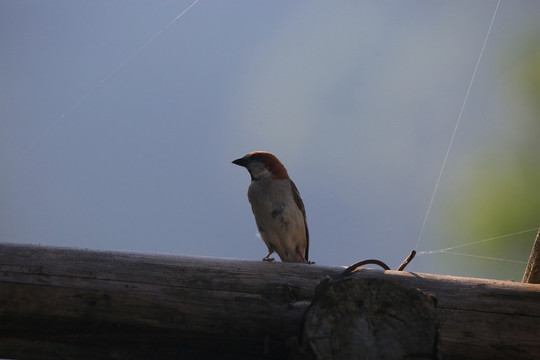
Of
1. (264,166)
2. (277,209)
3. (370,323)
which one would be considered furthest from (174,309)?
(264,166)

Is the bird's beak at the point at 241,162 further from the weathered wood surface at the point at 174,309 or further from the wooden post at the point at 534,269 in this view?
the wooden post at the point at 534,269

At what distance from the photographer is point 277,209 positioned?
12.7 ft

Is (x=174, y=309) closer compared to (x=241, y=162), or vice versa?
(x=174, y=309)

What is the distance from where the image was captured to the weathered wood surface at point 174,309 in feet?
6.88

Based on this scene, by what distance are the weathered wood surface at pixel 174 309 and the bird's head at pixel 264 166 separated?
5.98ft

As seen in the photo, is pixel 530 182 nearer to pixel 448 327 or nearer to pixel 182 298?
pixel 448 327

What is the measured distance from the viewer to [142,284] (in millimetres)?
2172

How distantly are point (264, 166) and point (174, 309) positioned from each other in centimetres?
208

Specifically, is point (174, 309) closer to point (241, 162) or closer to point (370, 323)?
point (370, 323)

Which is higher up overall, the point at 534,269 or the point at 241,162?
the point at 241,162

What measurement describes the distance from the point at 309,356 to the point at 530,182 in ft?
13.1

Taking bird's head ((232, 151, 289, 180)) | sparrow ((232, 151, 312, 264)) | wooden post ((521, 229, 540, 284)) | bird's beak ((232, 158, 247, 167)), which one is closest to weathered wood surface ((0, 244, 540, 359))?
wooden post ((521, 229, 540, 284))

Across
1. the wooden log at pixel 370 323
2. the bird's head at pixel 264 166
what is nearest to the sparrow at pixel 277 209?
the bird's head at pixel 264 166

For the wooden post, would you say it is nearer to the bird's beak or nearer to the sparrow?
the sparrow
